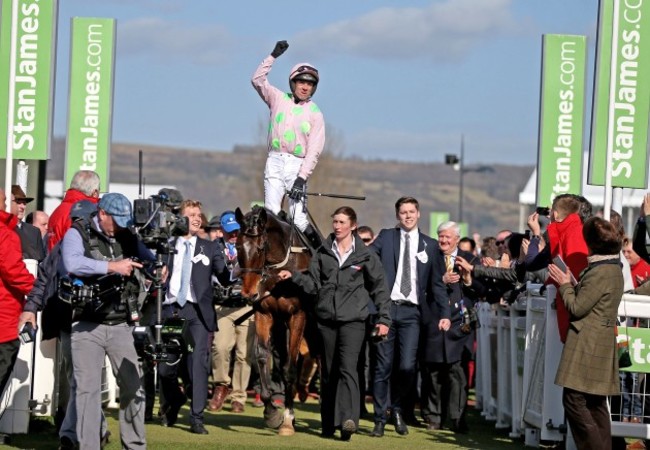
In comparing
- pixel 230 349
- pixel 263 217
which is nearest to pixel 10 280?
pixel 263 217

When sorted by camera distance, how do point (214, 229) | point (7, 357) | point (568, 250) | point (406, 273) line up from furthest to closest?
point (214, 229)
point (406, 273)
point (568, 250)
point (7, 357)

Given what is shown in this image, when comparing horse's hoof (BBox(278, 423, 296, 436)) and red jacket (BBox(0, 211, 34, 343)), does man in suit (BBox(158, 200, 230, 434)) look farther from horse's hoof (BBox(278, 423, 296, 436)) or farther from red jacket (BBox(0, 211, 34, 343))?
red jacket (BBox(0, 211, 34, 343))

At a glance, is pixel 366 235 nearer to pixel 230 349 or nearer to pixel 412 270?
pixel 230 349

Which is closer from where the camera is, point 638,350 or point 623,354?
point 623,354

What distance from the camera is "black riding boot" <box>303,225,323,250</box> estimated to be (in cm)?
1471

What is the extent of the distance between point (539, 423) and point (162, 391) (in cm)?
395

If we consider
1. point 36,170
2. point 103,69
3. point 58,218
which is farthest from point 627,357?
point 36,170

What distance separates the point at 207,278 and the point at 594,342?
15.8 ft

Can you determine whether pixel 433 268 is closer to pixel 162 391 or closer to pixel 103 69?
pixel 162 391

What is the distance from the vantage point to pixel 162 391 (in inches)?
591

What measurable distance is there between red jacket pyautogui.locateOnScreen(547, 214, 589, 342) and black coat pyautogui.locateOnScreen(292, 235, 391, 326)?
6.83 ft

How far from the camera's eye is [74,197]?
44.1ft

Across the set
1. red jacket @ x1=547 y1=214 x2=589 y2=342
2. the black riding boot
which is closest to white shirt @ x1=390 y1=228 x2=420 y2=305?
A: the black riding boot

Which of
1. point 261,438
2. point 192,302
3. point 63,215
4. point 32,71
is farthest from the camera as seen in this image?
point 32,71
